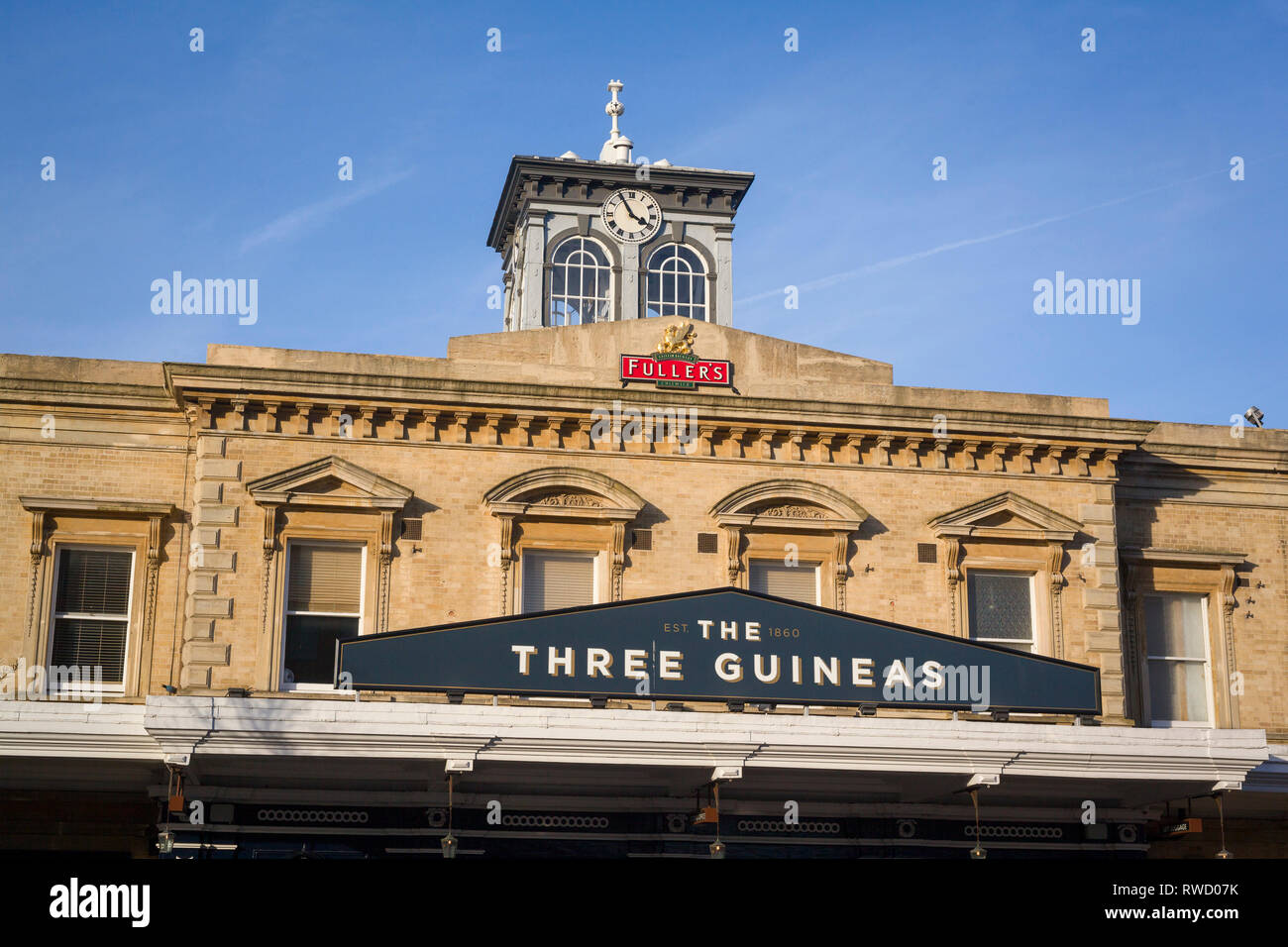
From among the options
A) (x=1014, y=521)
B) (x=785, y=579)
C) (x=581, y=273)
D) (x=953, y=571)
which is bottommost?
(x=785, y=579)

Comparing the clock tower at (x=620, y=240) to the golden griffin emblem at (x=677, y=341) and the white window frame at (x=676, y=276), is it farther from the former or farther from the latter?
the golden griffin emblem at (x=677, y=341)

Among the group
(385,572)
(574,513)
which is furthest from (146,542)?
(574,513)

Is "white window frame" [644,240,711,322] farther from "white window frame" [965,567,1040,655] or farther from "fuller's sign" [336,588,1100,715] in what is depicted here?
"fuller's sign" [336,588,1100,715]

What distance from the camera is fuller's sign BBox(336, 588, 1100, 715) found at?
20.6 m

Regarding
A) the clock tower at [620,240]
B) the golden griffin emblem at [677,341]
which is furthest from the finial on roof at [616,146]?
the golden griffin emblem at [677,341]

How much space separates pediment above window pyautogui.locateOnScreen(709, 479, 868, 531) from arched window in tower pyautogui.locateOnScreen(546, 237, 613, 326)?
15904mm

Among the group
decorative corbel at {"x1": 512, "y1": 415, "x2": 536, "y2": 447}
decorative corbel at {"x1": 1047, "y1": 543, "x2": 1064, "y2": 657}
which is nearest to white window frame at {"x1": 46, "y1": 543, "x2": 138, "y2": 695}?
decorative corbel at {"x1": 512, "y1": 415, "x2": 536, "y2": 447}

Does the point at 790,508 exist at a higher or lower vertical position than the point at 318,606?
higher

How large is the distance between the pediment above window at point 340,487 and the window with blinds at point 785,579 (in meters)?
5.52

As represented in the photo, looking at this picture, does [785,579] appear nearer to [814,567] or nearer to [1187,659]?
[814,567]

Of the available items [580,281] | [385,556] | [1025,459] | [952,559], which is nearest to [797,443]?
[952,559]

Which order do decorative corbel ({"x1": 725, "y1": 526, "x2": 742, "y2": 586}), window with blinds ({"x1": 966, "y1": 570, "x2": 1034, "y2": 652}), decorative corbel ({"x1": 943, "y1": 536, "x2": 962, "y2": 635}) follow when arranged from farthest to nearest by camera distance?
window with blinds ({"x1": 966, "y1": 570, "x2": 1034, "y2": 652}) → decorative corbel ({"x1": 943, "y1": 536, "x2": 962, "y2": 635}) → decorative corbel ({"x1": 725, "y1": 526, "x2": 742, "y2": 586})

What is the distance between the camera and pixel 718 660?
2147cm

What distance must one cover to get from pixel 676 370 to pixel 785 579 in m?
3.78
